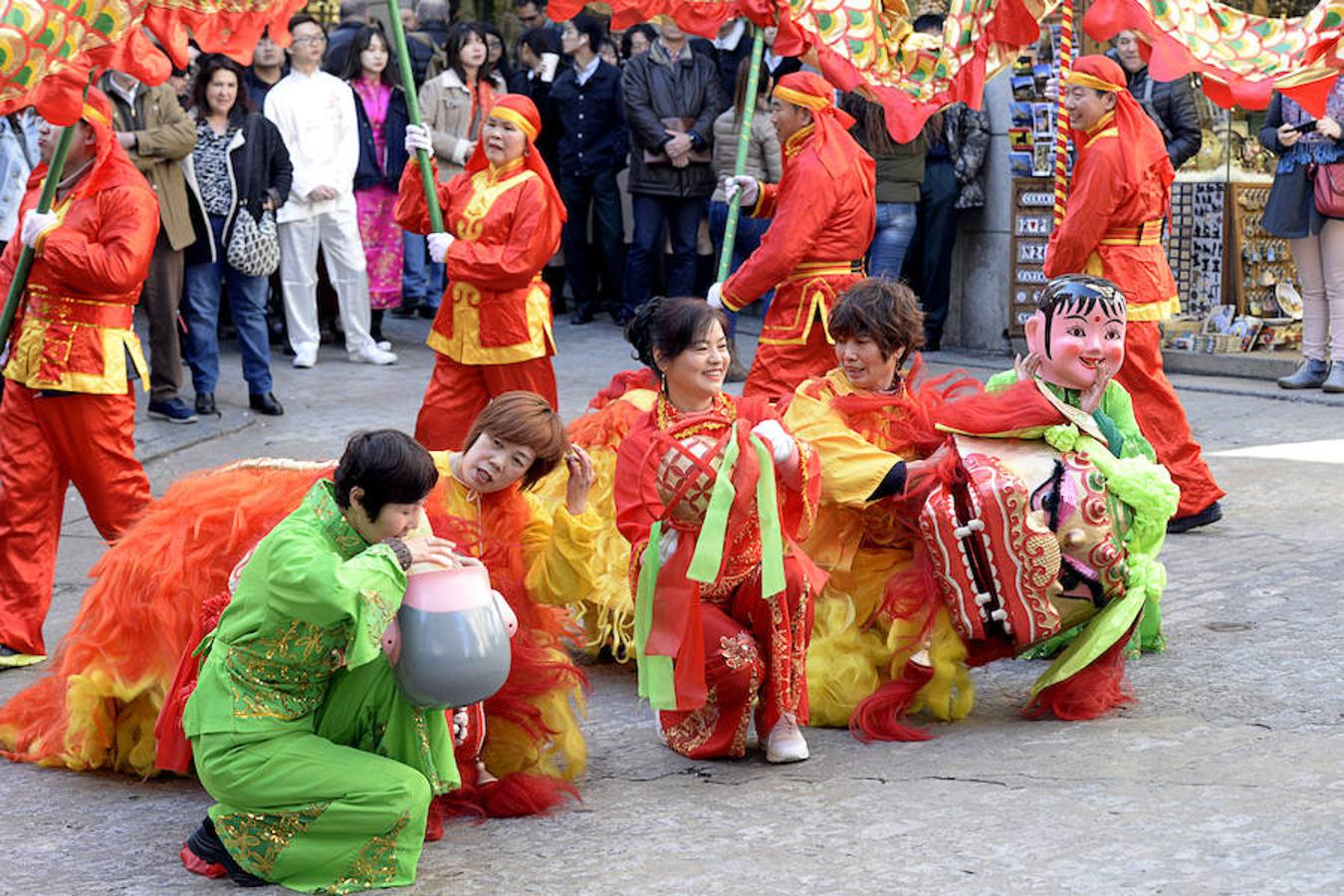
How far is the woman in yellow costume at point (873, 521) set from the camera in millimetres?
4781

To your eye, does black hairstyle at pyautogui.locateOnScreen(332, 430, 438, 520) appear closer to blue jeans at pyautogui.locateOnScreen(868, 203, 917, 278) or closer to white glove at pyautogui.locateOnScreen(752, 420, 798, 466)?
white glove at pyautogui.locateOnScreen(752, 420, 798, 466)

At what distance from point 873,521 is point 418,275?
26.5 ft

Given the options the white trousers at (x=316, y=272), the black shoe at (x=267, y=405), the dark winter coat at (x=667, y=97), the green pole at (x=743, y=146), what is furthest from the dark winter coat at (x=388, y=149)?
the green pole at (x=743, y=146)

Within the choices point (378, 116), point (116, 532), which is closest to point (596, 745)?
point (116, 532)

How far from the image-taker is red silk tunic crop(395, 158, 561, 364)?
22.2 ft

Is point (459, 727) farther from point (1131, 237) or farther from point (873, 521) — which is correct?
point (1131, 237)

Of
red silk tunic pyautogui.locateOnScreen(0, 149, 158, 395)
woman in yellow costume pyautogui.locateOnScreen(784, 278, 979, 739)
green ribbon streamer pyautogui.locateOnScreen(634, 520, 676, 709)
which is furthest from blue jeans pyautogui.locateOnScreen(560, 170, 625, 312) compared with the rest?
green ribbon streamer pyautogui.locateOnScreen(634, 520, 676, 709)

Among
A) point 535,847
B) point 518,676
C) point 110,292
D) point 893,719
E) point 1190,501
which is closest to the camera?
point 535,847

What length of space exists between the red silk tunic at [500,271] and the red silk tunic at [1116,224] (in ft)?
6.26

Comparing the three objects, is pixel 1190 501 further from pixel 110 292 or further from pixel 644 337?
pixel 110 292

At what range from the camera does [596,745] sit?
189 inches

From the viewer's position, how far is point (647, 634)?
14.6 ft

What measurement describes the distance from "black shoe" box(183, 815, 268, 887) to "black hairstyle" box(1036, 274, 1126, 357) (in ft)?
8.06

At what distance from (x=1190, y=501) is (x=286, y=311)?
622 centimetres
